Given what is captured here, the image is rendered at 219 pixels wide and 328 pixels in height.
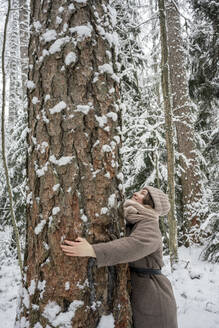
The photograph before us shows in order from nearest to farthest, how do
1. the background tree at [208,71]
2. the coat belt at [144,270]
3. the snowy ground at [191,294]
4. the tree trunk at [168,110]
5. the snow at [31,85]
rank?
the snow at [31,85], the coat belt at [144,270], the snowy ground at [191,294], the tree trunk at [168,110], the background tree at [208,71]

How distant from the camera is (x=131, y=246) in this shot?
5.53ft

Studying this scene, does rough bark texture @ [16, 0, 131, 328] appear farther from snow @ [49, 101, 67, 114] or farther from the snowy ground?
the snowy ground

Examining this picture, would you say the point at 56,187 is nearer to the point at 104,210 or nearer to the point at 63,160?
the point at 63,160

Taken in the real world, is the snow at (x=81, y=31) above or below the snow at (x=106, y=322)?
above

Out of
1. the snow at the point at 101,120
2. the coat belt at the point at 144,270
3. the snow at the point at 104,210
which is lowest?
the coat belt at the point at 144,270

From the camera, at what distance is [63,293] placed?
155cm

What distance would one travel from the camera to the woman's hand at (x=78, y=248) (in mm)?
1524

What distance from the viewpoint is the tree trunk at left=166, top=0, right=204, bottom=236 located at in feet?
25.1

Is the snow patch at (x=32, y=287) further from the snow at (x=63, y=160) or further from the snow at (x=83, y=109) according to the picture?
the snow at (x=83, y=109)

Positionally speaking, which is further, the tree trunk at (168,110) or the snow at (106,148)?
the tree trunk at (168,110)

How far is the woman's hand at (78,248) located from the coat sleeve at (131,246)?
0.11ft

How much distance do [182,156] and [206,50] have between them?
2950mm

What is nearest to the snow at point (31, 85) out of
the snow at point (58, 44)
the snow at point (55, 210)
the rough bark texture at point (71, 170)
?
the rough bark texture at point (71, 170)

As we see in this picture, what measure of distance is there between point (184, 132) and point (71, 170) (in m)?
6.79
